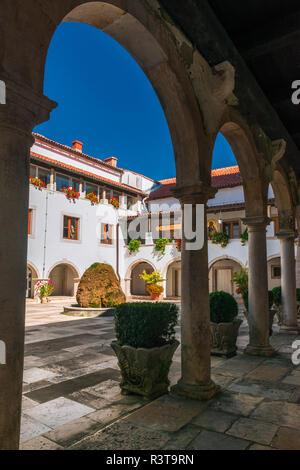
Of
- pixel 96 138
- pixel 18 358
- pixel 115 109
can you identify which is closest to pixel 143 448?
pixel 18 358

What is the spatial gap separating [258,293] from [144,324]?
8.88 feet

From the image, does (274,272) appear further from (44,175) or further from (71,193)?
(44,175)

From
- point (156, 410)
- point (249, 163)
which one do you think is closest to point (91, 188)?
point (249, 163)

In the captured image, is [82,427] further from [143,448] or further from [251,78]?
[251,78]

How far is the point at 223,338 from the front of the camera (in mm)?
5242

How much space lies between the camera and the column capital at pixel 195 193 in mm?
3759

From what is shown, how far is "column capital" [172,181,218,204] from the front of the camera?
12.3ft

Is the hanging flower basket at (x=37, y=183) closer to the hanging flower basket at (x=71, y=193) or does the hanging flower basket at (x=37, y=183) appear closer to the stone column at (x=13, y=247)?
the hanging flower basket at (x=71, y=193)

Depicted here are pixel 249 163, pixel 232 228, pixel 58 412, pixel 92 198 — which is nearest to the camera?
pixel 58 412

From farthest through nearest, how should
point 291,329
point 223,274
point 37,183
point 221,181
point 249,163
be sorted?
point 221,181
point 223,274
point 37,183
point 291,329
point 249,163

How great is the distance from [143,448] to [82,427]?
0.67 meters

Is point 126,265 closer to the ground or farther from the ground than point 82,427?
farther from the ground

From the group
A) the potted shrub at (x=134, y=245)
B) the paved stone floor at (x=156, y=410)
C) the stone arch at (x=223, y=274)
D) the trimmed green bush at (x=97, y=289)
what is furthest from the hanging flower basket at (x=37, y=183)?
the paved stone floor at (x=156, y=410)
